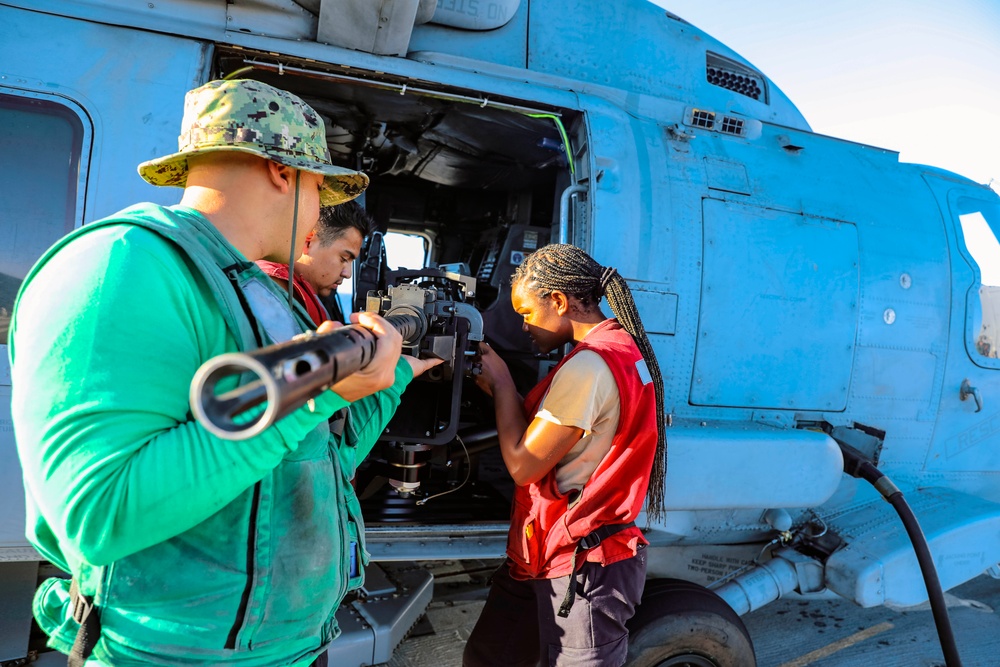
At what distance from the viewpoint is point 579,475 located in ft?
6.59

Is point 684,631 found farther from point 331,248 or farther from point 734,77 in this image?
point 734,77

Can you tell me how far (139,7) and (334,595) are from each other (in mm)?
A: 2314

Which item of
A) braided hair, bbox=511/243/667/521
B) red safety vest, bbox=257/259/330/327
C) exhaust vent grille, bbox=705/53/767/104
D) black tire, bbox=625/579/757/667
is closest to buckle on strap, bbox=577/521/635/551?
braided hair, bbox=511/243/667/521

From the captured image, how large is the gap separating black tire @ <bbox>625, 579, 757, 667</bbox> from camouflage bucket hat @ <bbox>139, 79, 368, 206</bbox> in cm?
217

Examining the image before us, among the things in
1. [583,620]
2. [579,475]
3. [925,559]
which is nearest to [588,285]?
[579,475]

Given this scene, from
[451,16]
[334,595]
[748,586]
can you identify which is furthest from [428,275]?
[748,586]

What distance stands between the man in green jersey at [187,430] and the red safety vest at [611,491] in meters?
0.78

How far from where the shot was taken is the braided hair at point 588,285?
85.7 inches

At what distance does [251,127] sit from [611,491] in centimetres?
143

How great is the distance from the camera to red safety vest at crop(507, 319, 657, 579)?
1941 mm

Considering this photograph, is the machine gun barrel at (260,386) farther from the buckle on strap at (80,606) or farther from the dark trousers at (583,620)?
the dark trousers at (583,620)

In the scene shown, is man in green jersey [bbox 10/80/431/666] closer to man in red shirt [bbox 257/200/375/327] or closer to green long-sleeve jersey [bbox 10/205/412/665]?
green long-sleeve jersey [bbox 10/205/412/665]

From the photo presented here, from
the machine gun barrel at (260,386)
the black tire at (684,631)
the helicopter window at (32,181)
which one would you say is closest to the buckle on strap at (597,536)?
the black tire at (684,631)

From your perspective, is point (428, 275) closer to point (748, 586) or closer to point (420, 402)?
point (420, 402)
